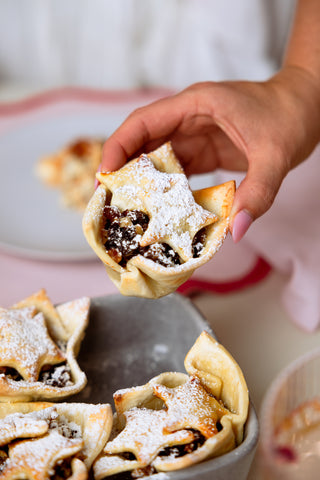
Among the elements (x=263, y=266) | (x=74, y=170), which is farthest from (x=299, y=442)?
(x=74, y=170)

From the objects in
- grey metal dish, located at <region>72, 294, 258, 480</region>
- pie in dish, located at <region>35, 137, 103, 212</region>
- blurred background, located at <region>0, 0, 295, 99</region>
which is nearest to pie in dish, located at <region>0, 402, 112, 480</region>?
grey metal dish, located at <region>72, 294, 258, 480</region>

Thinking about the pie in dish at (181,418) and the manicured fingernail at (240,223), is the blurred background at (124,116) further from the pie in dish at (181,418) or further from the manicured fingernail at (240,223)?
the manicured fingernail at (240,223)

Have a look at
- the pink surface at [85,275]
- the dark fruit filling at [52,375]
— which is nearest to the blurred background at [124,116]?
the pink surface at [85,275]

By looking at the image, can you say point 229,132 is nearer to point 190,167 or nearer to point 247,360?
point 190,167

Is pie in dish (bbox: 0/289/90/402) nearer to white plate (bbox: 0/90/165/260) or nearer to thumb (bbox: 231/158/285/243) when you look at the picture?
thumb (bbox: 231/158/285/243)

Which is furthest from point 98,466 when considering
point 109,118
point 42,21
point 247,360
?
point 42,21
